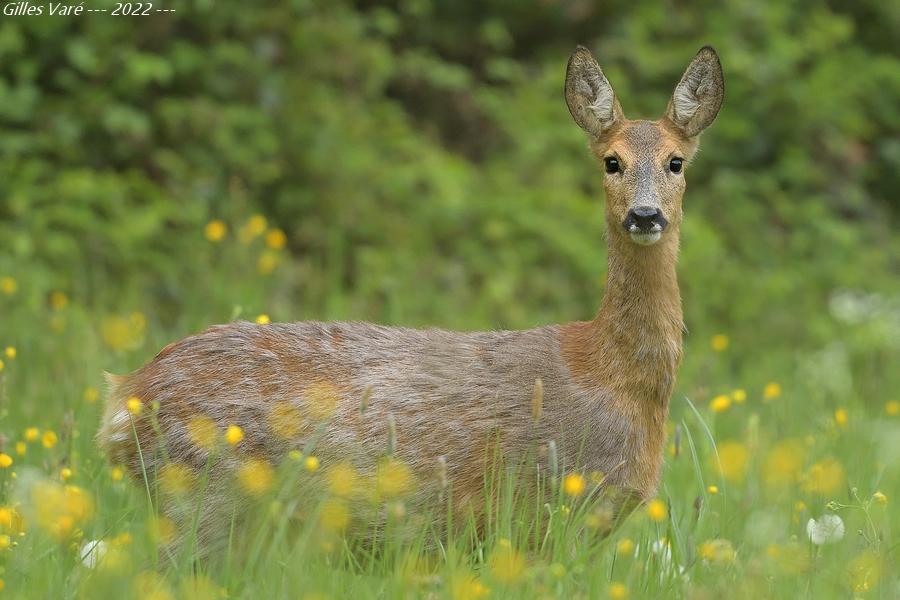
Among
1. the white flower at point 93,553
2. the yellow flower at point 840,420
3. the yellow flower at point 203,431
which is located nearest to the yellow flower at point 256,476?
the yellow flower at point 203,431

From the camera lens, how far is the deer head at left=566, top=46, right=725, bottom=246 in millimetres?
4117

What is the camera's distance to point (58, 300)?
6793 millimetres

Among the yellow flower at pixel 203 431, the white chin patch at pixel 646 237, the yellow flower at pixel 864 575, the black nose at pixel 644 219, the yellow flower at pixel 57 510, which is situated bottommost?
the yellow flower at pixel 864 575

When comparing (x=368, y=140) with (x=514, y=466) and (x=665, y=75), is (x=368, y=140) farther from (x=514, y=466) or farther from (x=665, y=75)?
(x=514, y=466)

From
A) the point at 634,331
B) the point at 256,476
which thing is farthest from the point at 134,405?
the point at 634,331

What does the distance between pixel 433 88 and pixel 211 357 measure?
543cm

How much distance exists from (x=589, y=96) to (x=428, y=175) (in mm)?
3607

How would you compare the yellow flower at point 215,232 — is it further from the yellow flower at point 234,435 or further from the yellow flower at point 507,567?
the yellow flower at point 507,567

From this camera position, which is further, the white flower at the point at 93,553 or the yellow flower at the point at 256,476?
the yellow flower at the point at 256,476

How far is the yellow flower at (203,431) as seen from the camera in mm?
3797

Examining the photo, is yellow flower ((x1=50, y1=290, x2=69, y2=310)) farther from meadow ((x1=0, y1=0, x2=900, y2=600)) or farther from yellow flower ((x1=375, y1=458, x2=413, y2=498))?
yellow flower ((x1=375, y1=458, x2=413, y2=498))

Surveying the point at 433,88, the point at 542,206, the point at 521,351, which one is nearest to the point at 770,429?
the point at 521,351

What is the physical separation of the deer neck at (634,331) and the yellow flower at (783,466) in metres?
0.37

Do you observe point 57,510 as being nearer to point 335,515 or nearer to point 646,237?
point 335,515
